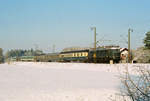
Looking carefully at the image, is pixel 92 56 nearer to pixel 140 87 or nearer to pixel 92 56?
pixel 92 56

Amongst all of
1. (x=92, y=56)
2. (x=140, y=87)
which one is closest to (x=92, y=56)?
(x=92, y=56)

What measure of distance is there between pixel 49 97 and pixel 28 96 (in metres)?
0.90

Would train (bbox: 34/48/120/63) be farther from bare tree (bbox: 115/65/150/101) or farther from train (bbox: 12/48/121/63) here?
bare tree (bbox: 115/65/150/101)

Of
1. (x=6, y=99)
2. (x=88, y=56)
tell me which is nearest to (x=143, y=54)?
(x=88, y=56)

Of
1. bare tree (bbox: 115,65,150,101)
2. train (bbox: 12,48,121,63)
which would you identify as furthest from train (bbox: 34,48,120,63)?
bare tree (bbox: 115,65,150,101)

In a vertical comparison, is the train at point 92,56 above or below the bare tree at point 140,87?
above

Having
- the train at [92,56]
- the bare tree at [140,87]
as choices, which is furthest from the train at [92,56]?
the bare tree at [140,87]

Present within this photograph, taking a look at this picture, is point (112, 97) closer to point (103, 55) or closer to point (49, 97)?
point (49, 97)

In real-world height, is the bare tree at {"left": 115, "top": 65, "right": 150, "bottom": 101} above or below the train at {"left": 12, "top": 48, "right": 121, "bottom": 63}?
below

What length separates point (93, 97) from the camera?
7918mm

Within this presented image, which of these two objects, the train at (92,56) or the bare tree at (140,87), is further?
the train at (92,56)

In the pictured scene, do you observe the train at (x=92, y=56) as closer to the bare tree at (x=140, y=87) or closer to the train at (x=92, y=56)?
the train at (x=92, y=56)

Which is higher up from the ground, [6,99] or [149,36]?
[149,36]

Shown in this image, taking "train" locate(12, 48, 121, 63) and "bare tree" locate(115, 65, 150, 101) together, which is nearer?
"bare tree" locate(115, 65, 150, 101)
